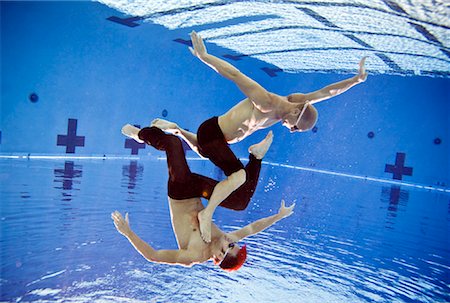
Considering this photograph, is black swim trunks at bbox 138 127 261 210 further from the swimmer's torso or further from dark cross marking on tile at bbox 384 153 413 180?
dark cross marking on tile at bbox 384 153 413 180

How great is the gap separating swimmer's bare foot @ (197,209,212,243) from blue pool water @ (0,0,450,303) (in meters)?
0.55

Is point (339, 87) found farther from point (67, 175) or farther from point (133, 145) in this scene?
point (133, 145)

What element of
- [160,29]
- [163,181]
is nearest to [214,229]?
[163,181]

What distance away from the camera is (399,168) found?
12203 mm

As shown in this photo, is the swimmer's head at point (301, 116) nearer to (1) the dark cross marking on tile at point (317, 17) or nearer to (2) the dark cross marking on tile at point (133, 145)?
(1) the dark cross marking on tile at point (317, 17)

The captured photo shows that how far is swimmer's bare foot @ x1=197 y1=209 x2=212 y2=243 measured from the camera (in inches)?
79.3

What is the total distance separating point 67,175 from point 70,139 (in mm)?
2696

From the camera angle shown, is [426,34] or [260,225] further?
[426,34]

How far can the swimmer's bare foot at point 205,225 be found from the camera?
6.61 feet

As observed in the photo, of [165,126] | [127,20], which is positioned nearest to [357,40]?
[127,20]

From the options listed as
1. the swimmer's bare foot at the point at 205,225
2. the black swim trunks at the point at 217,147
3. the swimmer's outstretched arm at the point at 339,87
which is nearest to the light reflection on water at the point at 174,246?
the swimmer's bare foot at the point at 205,225

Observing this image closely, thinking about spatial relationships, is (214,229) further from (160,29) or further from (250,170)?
(160,29)

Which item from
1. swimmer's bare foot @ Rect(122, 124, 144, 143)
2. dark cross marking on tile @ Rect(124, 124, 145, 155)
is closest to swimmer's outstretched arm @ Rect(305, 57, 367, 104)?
swimmer's bare foot @ Rect(122, 124, 144, 143)

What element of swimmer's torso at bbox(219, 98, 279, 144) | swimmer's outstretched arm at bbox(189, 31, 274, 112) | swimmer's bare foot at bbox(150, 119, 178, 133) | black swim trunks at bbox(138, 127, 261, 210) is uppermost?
swimmer's outstretched arm at bbox(189, 31, 274, 112)
